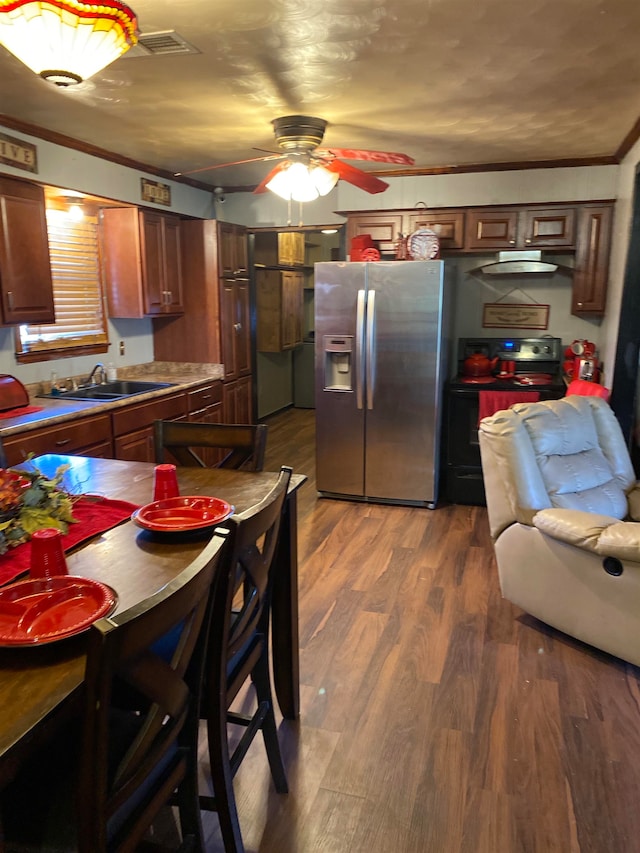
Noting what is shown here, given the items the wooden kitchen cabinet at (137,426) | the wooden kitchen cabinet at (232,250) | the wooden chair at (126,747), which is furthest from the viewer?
the wooden kitchen cabinet at (232,250)

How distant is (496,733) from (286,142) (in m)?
3.04

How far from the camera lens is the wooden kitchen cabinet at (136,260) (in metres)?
4.46

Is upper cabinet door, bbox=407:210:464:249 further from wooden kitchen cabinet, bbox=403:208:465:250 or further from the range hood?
the range hood

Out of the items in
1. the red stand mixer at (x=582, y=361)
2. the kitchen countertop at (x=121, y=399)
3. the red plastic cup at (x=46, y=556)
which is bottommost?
the kitchen countertop at (x=121, y=399)

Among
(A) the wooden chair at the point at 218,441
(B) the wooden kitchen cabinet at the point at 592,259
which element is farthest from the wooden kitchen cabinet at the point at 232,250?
(A) the wooden chair at the point at 218,441

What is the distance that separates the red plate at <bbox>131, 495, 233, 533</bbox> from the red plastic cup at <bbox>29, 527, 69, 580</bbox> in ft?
0.94

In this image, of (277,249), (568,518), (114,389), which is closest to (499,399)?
(568,518)

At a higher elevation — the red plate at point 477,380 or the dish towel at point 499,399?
the red plate at point 477,380

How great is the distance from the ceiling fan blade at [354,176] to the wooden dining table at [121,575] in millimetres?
1730

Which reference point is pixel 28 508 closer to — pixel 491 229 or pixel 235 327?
pixel 235 327

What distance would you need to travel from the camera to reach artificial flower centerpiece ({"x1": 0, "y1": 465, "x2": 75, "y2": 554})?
5.38ft

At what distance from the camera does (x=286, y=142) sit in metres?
3.43

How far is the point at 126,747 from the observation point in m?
1.35

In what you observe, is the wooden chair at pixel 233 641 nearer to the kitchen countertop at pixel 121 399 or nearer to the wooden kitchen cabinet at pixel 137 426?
the kitchen countertop at pixel 121 399
